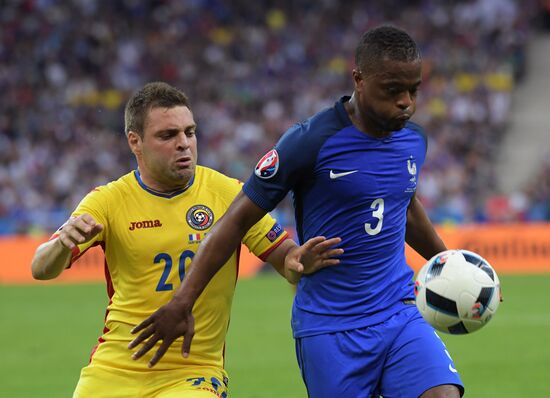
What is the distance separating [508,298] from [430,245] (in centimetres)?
1128

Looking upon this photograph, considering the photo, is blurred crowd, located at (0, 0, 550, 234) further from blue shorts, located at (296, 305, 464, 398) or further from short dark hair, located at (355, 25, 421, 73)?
short dark hair, located at (355, 25, 421, 73)

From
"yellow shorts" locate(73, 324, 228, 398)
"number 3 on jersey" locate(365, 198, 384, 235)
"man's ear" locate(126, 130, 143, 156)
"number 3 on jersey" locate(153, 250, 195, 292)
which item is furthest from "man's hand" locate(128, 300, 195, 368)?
"man's ear" locate(126, 130, 143, 156)

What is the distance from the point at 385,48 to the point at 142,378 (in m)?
2.12

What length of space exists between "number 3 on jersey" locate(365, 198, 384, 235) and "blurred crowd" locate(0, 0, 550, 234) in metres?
18.3

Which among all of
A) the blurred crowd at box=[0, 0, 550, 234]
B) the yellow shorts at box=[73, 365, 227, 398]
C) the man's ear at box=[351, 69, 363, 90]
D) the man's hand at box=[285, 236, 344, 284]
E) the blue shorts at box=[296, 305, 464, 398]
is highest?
the blurred crowd at box=[0, 0, 550, 234]

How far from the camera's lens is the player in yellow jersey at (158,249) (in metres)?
5.40

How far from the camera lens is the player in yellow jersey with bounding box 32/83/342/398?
5402mm

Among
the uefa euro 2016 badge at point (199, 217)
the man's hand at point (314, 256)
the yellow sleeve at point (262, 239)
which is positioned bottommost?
the man's hand at point (314, 256)

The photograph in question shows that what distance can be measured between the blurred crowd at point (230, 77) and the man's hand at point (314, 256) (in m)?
18.4

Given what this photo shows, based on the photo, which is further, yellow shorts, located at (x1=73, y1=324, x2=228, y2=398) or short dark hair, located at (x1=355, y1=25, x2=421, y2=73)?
yellow shorts, located at (x1=73, y1=324, x2=228, y2=398)

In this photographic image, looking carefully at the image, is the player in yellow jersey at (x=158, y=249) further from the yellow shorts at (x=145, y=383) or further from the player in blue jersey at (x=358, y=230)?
the player in blue jersey at (x=358, y=230)

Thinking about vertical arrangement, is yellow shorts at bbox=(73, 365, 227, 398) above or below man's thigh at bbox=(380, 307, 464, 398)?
above

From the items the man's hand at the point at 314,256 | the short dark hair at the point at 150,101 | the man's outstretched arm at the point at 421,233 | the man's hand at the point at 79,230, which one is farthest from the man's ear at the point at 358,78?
the man's hand at the point at 79,230

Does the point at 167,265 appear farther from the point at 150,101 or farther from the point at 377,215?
the point at 377,215
